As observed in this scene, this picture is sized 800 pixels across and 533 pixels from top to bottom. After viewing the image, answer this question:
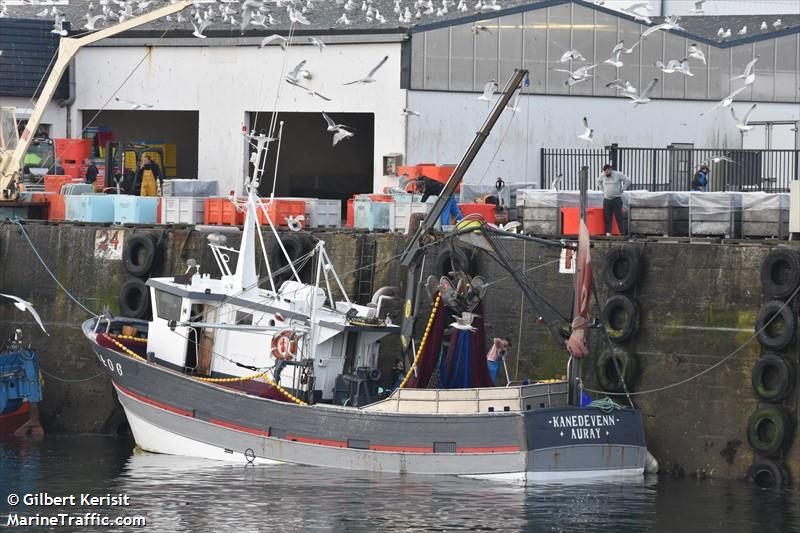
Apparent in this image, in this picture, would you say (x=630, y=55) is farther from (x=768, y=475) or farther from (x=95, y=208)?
(x=768, y=475)

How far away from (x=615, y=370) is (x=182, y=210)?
10.3 m

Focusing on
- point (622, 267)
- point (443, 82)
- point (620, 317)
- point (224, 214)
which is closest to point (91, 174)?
point (224, 214)

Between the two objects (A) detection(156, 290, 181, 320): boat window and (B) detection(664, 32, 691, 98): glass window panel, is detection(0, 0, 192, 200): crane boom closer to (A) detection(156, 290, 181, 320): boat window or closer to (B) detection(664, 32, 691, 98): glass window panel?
(A) detection(156, 290, 181, 320): boat window

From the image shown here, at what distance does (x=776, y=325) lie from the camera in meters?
22.8

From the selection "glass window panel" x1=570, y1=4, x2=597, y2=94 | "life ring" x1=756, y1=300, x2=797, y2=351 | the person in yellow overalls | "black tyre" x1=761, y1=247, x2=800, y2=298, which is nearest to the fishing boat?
"life ring" x1=756, y1=300, x2=797, y2=351

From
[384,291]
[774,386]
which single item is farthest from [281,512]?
[774,386]

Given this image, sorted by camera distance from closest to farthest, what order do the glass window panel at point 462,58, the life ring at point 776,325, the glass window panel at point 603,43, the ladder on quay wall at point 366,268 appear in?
the life ring at point 776,325 → the ladder on quay wall at point 366,268 → the glass window panel at point 462,58 → the glass window panel at point 603,43

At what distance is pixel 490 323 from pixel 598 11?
47.4ft

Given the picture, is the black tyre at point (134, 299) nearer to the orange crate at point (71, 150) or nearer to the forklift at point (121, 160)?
the forklift at point (121, 160)

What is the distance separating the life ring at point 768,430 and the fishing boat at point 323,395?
1.54m

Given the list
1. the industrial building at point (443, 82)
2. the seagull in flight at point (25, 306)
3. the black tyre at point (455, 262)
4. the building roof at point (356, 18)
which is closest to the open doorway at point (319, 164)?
the industrial building at point (443, 82)

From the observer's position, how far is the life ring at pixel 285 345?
23891 millimetres

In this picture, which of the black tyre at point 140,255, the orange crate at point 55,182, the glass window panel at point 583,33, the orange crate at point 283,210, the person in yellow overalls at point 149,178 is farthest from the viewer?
the glass window panel at point 583,33

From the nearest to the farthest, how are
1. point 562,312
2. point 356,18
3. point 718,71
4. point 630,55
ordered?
point 562,312 → point 356,18 → point 630,55 → point 718,71
